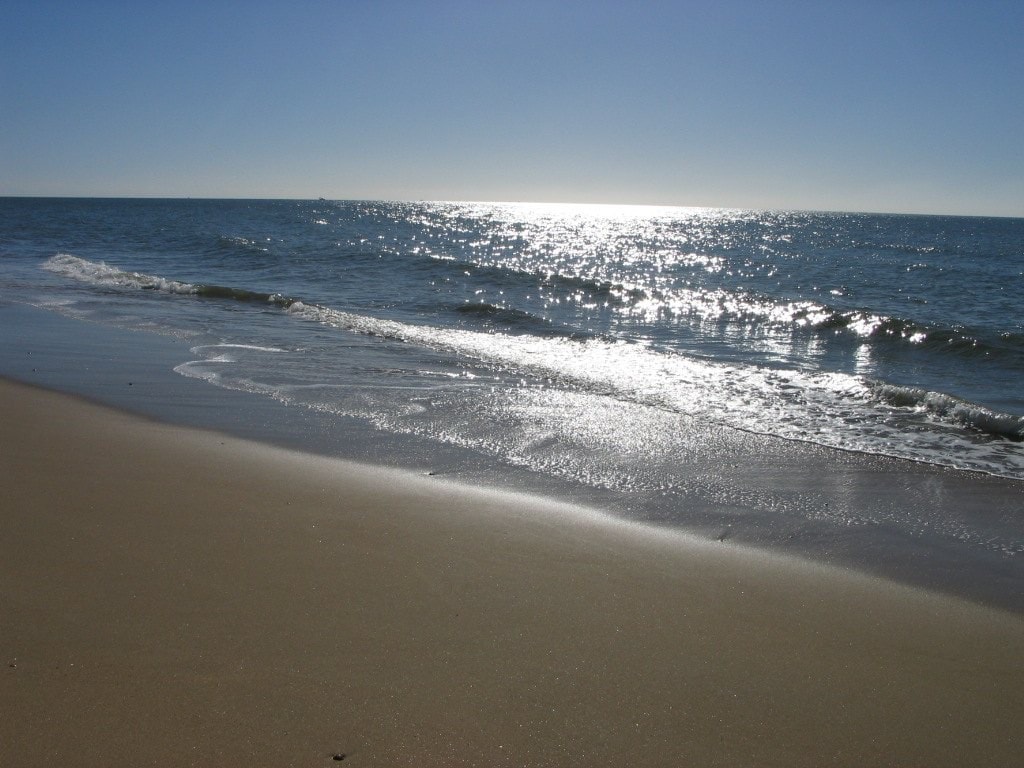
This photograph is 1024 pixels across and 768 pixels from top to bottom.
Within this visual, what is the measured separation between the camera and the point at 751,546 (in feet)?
12.8

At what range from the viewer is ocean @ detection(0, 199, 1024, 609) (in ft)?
15.0

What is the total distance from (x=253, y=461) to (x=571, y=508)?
2.20 metres

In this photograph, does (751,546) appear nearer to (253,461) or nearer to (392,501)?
(392,501)

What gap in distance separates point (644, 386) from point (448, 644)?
5.77 m

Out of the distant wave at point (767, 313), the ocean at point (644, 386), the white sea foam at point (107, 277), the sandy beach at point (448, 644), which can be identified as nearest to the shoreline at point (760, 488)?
the ocean at point (644, 386)

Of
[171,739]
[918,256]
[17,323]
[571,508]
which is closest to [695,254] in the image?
[918,256]

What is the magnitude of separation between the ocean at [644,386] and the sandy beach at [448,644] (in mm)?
715

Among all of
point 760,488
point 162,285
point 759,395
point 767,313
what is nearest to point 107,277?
point 162,285

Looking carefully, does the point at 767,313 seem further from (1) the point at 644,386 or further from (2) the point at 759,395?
(1) the point at 644,386

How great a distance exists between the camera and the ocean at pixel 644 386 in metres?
4.57

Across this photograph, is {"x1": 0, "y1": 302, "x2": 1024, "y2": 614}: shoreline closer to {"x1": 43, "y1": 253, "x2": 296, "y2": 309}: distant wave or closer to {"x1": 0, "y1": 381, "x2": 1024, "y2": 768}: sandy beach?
{"x1": 0, "y1": 381, "x2": 1024, "y2": 768}: sandy beach

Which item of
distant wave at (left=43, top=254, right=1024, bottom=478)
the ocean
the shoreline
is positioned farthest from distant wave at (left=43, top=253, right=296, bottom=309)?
the shoreline

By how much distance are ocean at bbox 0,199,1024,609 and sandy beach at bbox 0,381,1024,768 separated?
72 cm

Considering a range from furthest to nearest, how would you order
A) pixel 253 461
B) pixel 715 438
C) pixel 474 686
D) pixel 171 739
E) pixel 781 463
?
pixel 715 438, pixel 781 463, pixel 253 461, pixel 474 686, pixel 171 739
